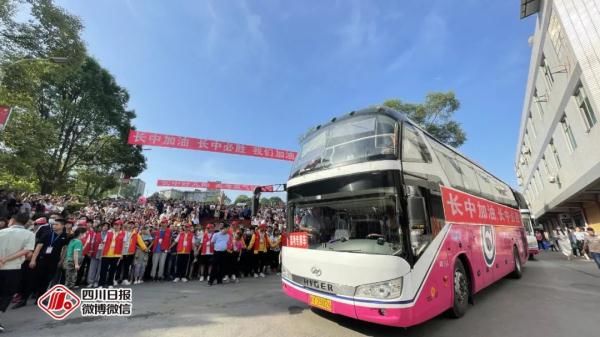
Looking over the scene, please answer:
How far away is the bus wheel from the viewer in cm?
498

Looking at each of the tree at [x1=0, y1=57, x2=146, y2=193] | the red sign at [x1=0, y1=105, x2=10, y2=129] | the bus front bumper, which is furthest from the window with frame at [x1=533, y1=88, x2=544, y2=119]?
the tree at [x1=0, y1=57, x2=146, y2=193]

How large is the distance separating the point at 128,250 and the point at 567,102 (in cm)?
2242

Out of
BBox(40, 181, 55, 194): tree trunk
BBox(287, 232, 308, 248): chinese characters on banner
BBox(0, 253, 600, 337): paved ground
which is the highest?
BBox(40, 181, 55, 194): tree trunk

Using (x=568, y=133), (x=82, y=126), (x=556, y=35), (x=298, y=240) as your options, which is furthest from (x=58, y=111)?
(x=568, y=133)

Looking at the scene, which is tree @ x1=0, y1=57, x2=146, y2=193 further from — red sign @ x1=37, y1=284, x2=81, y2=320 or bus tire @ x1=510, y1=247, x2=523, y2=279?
bus tire @ x1=510, y1=247, x2=523, y2=279

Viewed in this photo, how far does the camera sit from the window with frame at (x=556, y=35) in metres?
14.3

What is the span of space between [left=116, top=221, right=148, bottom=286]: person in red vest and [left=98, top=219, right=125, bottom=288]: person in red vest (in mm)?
217

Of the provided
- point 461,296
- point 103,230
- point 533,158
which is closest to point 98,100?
point 103,230

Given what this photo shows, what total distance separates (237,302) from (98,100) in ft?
74.3

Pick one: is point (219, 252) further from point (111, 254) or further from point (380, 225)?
point (380, 225)

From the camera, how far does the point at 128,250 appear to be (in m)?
8.11

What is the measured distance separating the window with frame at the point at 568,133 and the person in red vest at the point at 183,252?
2122 centimetres

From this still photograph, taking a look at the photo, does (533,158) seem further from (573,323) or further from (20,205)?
(20,205)

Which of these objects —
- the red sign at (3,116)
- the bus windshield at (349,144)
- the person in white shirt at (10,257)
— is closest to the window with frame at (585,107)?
the bus windshield at (349,144)
